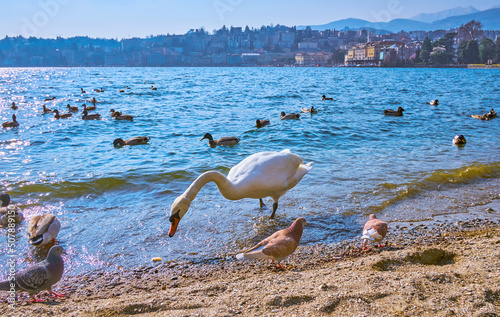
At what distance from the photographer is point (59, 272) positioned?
3.78 metres

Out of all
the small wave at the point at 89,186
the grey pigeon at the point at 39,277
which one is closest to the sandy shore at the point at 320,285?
the grey pigeon at the point at 39,277

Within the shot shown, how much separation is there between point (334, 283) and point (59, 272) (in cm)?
252

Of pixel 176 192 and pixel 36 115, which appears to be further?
pixel 36 115

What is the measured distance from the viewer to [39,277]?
3592mm

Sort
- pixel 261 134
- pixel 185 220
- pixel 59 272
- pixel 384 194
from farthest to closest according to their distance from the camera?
1. pixel 261 134
2. pixel 384 194
3. pixel 185 220
4. pixel 59 272

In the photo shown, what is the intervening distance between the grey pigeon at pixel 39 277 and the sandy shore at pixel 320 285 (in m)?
0.15

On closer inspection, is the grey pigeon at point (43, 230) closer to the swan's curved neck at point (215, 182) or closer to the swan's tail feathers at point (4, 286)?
the swan's tail feathers at point (4, 286)

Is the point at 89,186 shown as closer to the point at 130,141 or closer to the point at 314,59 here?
the point at 130,141

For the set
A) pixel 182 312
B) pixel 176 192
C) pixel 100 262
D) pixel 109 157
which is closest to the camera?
pixel 182 312

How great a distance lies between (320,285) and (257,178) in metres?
2.08

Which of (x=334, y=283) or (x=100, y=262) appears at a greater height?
(x=334, y=283)

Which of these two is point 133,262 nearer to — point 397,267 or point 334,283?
point 334,283

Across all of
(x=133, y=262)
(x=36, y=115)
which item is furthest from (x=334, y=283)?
(x=36, y=115)

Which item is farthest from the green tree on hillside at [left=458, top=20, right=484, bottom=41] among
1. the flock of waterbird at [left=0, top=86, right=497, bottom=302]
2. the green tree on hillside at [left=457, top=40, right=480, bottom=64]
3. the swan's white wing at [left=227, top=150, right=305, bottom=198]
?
the flock of waterbird at [left=0, top=86, right=497, bottom=302]
